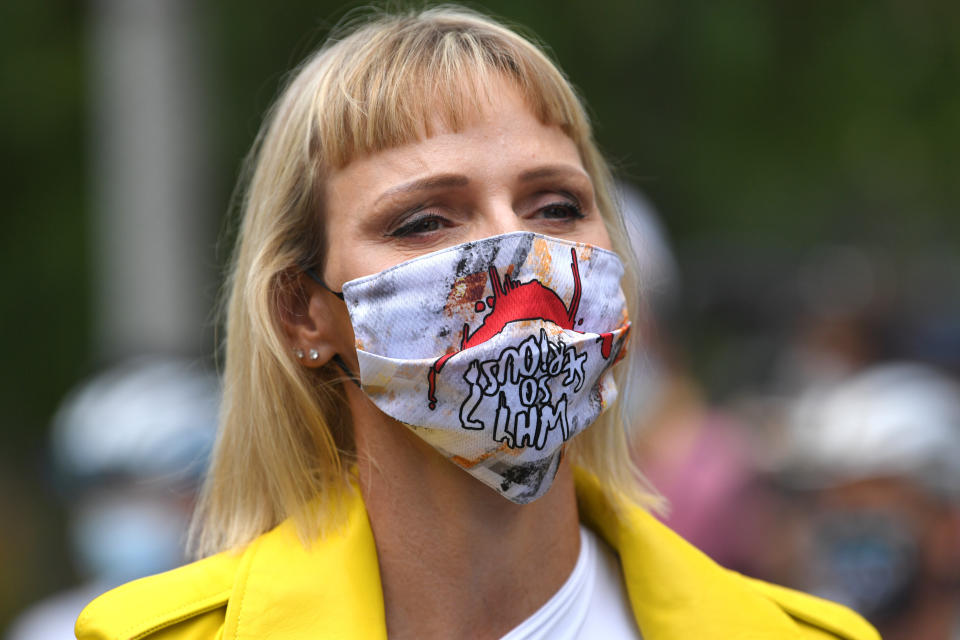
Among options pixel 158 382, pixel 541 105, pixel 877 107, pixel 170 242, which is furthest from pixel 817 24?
pixel 541 105

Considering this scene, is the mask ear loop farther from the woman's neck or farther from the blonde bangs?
the blonde bangs

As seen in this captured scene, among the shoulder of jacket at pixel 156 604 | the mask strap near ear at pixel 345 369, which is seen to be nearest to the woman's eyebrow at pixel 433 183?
the mask strap near ear at pixel 345 369

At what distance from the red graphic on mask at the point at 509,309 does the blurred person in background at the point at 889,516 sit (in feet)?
9.59

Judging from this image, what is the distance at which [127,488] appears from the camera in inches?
204

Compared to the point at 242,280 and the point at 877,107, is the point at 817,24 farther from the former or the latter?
the point at 242,280

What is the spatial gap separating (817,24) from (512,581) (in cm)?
1179

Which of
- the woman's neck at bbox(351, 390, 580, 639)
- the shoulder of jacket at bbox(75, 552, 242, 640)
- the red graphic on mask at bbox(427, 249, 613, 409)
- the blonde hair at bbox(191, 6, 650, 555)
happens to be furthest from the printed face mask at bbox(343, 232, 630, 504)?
the shoulder of jacket at bbox(75, 552, 242, 640)

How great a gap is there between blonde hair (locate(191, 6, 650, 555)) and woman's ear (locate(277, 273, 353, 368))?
0.02 metres

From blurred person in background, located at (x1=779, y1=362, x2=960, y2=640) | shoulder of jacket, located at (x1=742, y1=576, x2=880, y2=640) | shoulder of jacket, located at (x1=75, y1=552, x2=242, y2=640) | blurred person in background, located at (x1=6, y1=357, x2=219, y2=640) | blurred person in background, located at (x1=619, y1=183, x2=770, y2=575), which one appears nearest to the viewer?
shoulder of jacket, located at (x1=75, y1=552, x2=242, y2=640)

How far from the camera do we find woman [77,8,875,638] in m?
2.43

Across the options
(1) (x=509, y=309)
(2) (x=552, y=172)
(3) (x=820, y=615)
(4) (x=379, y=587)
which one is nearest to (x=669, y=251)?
(3) (x=820, y=615)

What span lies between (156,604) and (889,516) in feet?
11.6

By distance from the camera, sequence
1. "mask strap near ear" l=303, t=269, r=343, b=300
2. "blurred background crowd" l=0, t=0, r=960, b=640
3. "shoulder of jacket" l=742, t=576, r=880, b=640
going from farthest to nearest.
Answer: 1. "blurred background crowd" l=0, t=0, r=960, b=640
2. "shoulder of jacket" l=742, t=576, r=880, b=640
3. "mask strap near ear" l=303, t=269, r=343, b=300

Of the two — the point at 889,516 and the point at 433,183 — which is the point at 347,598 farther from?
the point at 889,516
